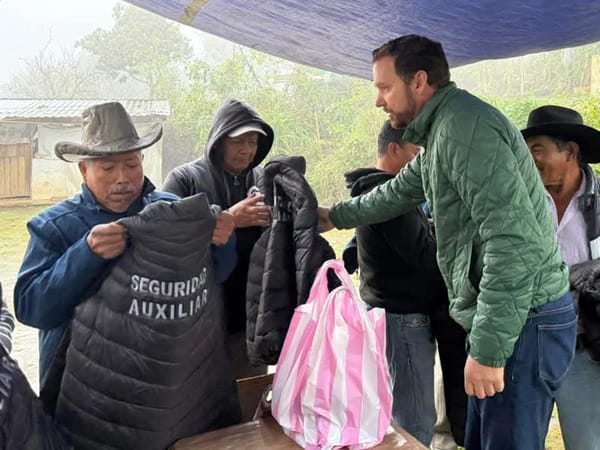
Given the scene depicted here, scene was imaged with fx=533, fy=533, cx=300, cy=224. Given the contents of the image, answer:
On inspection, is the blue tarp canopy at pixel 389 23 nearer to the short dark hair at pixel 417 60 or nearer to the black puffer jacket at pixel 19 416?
the short dark hair at pixel 417 60

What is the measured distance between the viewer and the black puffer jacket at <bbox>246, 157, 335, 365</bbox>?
1610 mm

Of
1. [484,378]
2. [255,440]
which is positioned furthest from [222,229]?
[484,378]

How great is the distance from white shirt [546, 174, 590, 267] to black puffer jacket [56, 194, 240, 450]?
51.2 inches

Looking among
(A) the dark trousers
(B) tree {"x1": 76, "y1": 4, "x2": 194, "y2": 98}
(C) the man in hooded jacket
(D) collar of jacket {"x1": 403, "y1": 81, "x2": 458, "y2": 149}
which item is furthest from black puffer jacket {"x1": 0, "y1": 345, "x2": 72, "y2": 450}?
(B) tree {"x1": 76, "y1": 4, "x2": 194, "y2": 98}

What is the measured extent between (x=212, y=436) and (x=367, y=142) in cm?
995

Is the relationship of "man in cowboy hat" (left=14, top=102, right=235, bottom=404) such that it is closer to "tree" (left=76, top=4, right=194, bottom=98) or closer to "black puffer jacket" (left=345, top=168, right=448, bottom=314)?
"black puffer jacket" (left=345, top=168, right=448, bottom=314)

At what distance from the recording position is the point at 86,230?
155 cm

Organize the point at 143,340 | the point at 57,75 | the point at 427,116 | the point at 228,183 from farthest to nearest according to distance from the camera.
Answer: the point at 57,75
the point at 228,183
the point at 427,116
the point at 143,340

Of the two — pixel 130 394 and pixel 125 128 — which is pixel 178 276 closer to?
pixel 130 394

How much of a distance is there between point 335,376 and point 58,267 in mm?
772

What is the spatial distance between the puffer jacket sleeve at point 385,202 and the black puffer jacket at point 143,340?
713 mm

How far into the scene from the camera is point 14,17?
1931 centimetres

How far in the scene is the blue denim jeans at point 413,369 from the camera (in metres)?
2.10

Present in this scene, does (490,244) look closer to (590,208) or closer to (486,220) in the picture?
(486,220)
